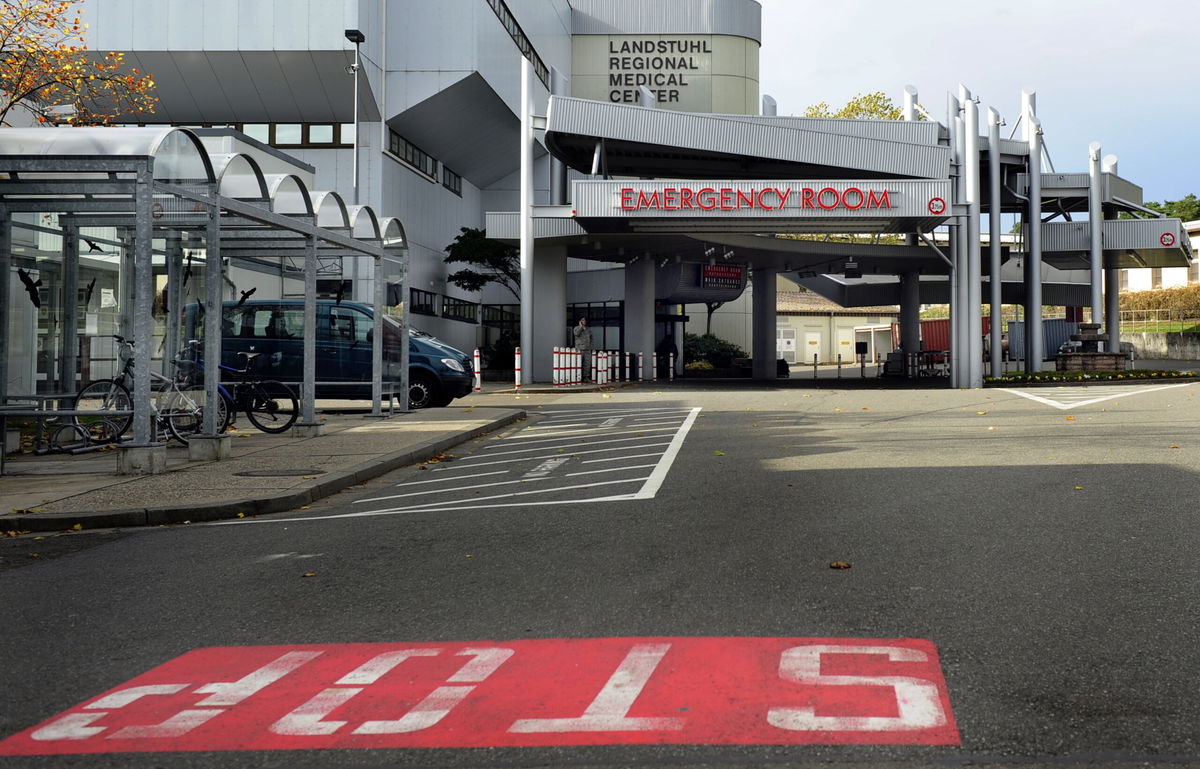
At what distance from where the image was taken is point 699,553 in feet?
21.3

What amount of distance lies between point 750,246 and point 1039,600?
108 ft

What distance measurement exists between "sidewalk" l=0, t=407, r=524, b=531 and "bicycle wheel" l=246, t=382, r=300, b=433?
0.22 meters

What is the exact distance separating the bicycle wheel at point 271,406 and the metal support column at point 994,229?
24.2m

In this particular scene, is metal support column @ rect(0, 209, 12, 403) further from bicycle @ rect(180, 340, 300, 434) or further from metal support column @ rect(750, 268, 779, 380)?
metal support column @ rect(750, 268, 779, 380)

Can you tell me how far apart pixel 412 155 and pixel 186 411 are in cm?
2779

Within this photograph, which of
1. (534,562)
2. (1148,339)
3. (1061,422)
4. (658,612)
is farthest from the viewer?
(1148,339)

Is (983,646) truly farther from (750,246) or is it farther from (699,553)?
(750,246)

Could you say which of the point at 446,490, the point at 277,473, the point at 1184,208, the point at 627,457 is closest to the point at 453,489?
the point at 446,490

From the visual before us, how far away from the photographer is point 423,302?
133 ft

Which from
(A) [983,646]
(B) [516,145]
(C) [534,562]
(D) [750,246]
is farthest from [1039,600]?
(B) [516,145]

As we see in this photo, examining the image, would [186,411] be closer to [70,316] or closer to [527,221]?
[70,316]

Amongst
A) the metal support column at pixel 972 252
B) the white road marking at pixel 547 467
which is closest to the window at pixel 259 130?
the metal support column at pixel 972 252

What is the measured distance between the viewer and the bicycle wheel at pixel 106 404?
12719 mm

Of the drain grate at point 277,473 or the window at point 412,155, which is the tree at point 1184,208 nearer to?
the window at point 412,155
